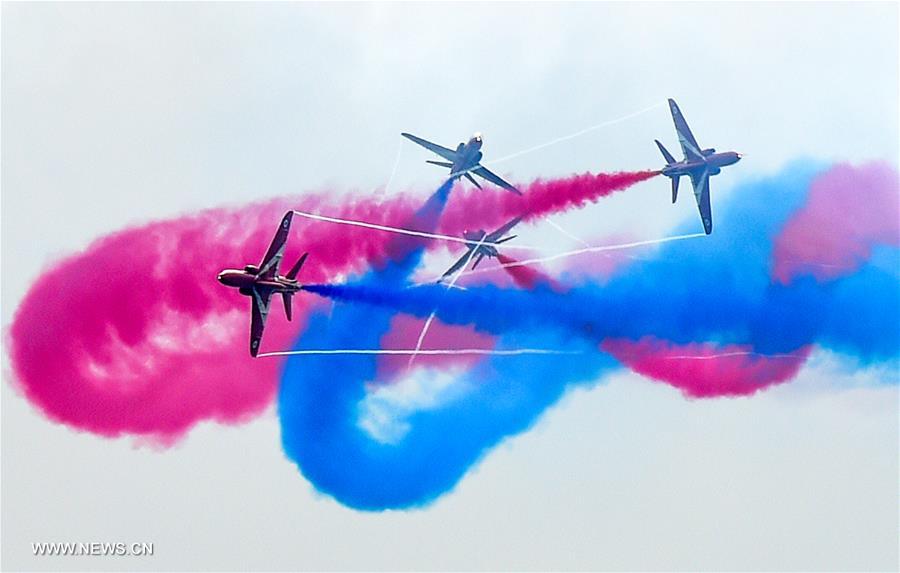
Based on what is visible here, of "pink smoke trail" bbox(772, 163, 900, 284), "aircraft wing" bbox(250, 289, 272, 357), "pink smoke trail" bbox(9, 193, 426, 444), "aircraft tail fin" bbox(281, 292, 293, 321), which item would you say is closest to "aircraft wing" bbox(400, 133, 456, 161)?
"pink smoke trail" bbox(9, 193, 426, 444)

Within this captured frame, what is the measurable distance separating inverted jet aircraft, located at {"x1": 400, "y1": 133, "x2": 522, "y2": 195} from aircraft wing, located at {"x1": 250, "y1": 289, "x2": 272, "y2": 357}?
19.2 feet

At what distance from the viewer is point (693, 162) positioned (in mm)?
24141

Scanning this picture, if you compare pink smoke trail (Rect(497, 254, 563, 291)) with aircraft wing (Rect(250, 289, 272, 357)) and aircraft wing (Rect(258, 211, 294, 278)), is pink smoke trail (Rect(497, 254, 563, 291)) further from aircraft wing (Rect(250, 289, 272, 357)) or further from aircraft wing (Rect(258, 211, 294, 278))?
aircraft wing (Rect(250, 289, 272, 357))

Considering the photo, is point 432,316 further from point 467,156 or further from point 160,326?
point 160,326

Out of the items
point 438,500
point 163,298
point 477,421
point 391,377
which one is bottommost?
point 438,500

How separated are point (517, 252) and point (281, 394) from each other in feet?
24.7

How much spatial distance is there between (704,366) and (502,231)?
6.75 meters

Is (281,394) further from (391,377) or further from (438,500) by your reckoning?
(438,500)

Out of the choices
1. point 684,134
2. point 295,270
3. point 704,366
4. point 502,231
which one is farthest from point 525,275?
point 295,270

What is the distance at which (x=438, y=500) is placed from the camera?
910 inches

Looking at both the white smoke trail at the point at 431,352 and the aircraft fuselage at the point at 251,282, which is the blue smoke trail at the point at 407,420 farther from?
the aircraft fuselage at the point at 251,282

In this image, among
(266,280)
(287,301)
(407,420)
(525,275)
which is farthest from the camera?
(525,275)

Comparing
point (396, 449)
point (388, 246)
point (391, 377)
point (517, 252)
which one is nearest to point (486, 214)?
point (517, 252)

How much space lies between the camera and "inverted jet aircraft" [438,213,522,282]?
2378 cm
